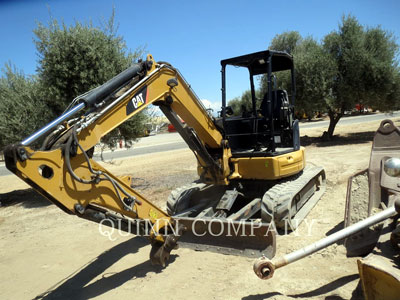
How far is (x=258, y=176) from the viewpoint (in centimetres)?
580

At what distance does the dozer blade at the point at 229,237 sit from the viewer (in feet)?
14.5

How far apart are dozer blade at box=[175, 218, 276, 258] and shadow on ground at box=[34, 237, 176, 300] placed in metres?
0.50

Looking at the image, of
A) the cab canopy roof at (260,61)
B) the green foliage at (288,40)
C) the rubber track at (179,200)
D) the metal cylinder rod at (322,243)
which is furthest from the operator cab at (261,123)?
the green foliage at (288,40)

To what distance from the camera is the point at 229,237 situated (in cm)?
469

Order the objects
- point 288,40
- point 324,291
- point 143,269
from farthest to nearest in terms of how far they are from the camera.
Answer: point 288,40 < point 143,269 < point 324,291

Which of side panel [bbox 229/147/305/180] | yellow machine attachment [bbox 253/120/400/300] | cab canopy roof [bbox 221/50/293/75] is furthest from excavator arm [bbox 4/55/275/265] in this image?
cab canopy roof [bbox 221/50/293/75]

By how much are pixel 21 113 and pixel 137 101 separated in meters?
8.37

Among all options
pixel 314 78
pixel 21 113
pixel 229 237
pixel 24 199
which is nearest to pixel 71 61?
pixel 21 113

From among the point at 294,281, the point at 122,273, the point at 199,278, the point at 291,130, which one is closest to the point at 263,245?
the point at 294,281

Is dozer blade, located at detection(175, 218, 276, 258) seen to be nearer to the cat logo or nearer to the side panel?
the side panel

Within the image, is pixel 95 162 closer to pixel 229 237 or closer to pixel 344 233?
pixel 229 237

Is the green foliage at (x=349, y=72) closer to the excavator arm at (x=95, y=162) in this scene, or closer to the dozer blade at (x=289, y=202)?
the dozer blade at (x=289, y=202)

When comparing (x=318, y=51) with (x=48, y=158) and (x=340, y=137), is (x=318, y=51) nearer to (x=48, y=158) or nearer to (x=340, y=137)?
(x=340, y=137)

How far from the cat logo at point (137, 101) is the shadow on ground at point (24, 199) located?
24.2 ft
